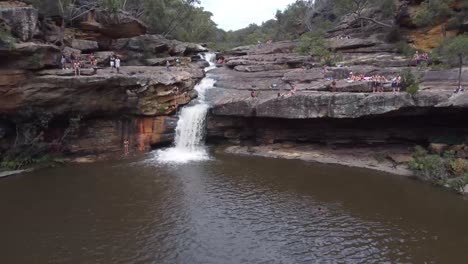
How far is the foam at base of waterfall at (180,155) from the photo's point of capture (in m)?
26.1

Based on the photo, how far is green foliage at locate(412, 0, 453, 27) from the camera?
3319 centimetres

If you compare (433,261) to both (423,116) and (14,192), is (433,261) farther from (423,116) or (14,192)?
(14,192)

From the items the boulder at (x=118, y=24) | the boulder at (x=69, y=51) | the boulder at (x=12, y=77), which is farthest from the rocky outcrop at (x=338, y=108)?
the boulder at (x=12, y=77)

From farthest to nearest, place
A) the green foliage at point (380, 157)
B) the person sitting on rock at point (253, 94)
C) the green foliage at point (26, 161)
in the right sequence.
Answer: the person sitting on rock at point (253, 94) → the green foliage at point (380, 157) → the green foliage at point (26, 161)

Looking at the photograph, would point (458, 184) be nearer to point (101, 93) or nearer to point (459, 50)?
point (459, 50)

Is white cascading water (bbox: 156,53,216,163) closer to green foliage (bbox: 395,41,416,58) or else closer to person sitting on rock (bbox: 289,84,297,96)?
person sitting on rock (bbox: 289,84,297,96)

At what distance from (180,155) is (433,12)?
24.3 m

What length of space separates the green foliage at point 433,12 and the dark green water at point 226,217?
1801 cm

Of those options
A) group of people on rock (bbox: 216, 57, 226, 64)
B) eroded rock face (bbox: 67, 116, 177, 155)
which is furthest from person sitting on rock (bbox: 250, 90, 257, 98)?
group of people on rock (bbox: 216, 57, 226, 64)

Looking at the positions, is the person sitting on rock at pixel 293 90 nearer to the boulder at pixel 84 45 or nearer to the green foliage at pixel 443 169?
the green foliage at pixel 443 169

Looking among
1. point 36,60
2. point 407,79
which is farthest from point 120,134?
point 407,79

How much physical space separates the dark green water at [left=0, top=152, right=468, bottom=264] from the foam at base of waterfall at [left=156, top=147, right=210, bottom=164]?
2052 millimetres

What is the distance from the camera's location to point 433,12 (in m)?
33.6

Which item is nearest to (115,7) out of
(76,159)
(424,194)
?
(76,159)
